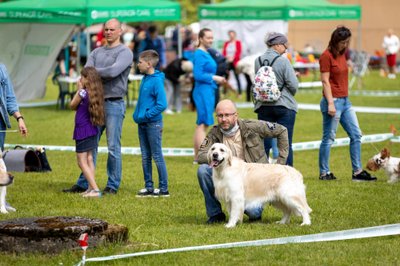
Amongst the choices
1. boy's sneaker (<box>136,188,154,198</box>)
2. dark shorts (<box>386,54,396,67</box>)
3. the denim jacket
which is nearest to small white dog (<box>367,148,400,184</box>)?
boy's sneaker (<box>136,188,154,198</box>)

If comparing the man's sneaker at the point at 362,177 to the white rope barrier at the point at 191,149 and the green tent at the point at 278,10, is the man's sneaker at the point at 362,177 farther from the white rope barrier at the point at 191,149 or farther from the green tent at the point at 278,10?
the green tent at the point at 278,10

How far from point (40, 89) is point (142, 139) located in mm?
16592

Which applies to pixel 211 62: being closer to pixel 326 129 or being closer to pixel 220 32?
pixel 326 129

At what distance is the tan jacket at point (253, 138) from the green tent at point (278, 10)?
768 inches

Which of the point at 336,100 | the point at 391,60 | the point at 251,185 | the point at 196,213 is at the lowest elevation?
the point at 391,60

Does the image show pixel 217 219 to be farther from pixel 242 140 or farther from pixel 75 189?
pixel 75 189

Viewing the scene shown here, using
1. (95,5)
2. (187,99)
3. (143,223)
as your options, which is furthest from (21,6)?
(143,223)

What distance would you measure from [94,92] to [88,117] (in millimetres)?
324

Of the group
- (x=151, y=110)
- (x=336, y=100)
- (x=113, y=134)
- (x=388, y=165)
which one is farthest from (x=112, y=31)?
(x=388, y=165)

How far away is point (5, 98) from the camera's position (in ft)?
34.4

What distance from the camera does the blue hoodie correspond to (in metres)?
11.3

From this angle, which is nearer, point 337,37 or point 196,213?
point 196,213

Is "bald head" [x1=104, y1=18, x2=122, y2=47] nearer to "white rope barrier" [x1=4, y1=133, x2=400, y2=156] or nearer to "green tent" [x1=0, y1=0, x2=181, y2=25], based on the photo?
"white rope barrier" [x1=4, y1=133, x2=400, y2=156]

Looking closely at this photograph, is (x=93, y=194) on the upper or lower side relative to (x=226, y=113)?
lower
